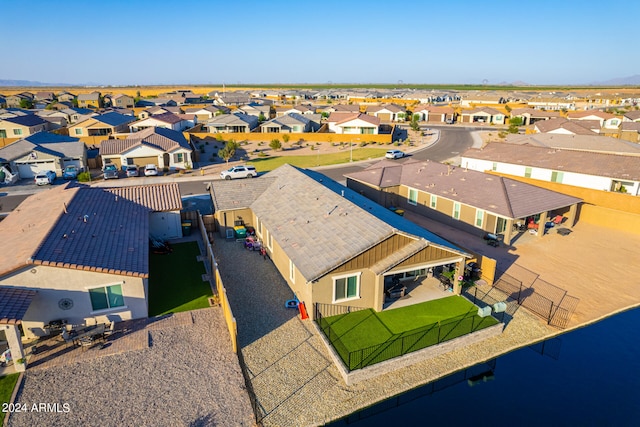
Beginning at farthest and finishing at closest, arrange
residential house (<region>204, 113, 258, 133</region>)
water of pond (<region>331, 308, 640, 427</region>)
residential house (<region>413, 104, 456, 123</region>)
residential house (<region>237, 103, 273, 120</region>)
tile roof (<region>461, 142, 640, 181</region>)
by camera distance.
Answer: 1. residential house (<region>413, 104, 456, 123</region>)
2. residential house (<region>237, 103, 273, 120</region>)
3. residential house (<region>204, 113, 258, 133</region>)
4. tile roof (<region>461, 142, 640, 181</region>)
5. water of pond (<region>331, 308, 640, 427</region>)

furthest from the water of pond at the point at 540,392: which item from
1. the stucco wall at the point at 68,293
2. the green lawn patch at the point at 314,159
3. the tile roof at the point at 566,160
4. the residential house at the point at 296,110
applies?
the residential house at the point at 296,110

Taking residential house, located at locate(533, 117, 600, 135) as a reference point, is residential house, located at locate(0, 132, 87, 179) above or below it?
below

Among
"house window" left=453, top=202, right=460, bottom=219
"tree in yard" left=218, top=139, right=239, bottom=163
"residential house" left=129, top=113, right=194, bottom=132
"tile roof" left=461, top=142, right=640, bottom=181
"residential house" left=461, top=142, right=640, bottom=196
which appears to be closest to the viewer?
"house window" left=453, top=202, right=460, bottom=219

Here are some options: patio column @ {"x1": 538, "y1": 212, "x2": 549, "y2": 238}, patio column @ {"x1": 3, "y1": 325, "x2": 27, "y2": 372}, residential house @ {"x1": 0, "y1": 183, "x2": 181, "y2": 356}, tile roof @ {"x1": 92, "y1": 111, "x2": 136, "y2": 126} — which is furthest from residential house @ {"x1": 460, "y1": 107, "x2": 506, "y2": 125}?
patio column @ {"x1": 3, "y1": 325, "x2": 27, "y2": 372}

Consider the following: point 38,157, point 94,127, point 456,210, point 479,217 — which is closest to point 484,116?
point 456,210

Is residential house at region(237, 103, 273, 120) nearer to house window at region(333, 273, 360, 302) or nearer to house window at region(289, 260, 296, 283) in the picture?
house window at region(289, 260, 296, 283)

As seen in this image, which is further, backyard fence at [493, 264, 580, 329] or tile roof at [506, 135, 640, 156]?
tile roof at [506, 135, 640, 156]

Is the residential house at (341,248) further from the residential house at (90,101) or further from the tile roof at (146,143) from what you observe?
the residential house at (90,101)
